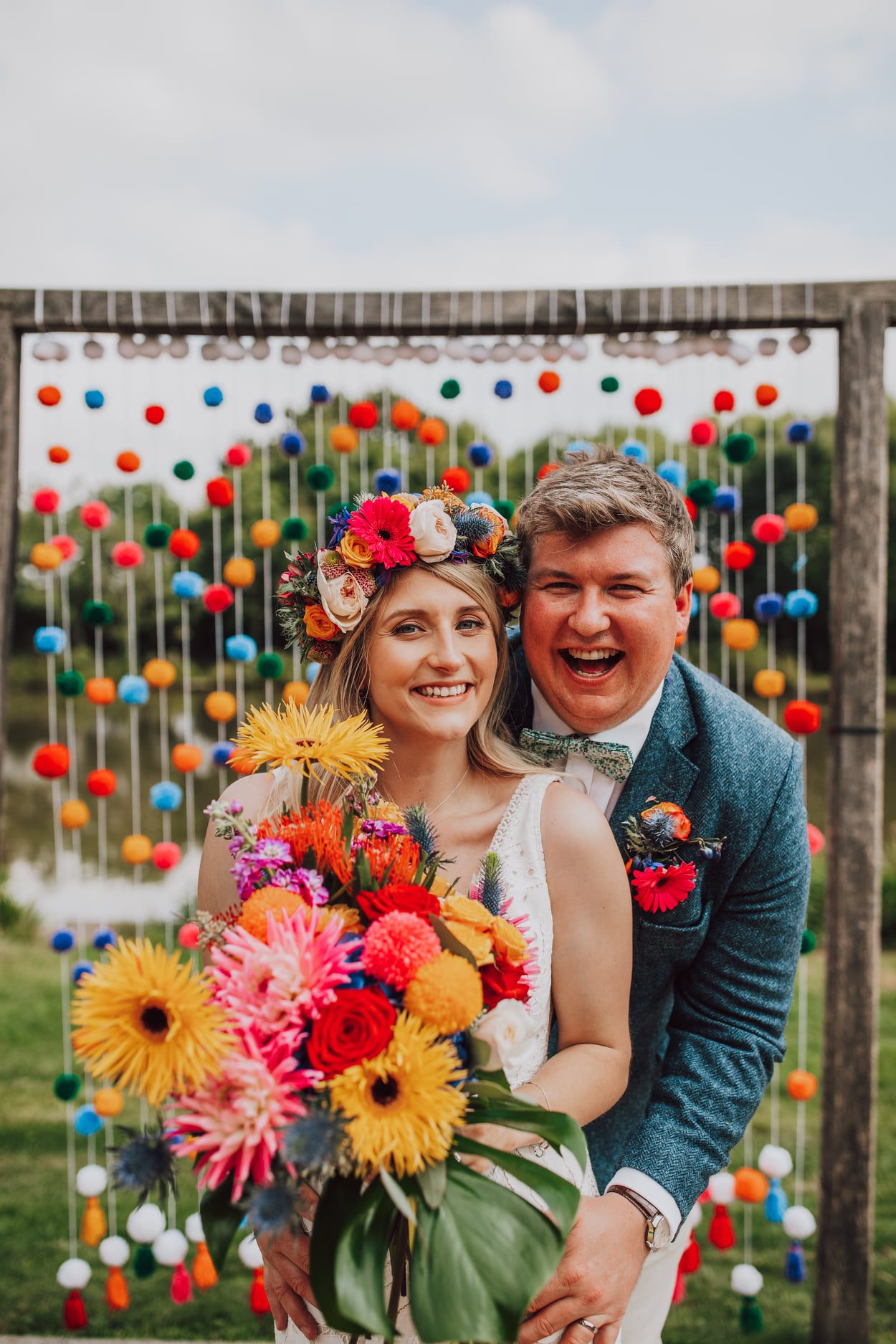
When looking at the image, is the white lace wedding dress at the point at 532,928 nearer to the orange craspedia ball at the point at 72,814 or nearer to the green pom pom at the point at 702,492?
the green pom pom at the point at 702,492

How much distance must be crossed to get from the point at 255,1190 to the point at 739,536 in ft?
9.24

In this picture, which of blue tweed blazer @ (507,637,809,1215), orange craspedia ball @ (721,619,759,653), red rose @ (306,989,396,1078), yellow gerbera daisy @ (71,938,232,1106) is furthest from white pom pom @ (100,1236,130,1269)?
orange craspedia ball @ (721,619,759,653)

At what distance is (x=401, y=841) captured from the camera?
146 cm

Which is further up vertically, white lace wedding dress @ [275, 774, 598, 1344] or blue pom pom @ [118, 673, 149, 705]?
blue pom pom @ [118, 673, 149, 705]

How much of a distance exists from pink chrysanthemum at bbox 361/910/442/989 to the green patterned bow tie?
1.03 meters

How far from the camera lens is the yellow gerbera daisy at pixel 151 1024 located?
3.76ft

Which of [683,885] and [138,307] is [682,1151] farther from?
[138,307]

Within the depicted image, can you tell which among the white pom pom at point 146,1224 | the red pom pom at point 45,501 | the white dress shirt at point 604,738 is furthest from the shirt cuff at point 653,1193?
the red pom pom at point 45,501

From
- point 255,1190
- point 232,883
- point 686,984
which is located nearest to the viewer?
point 255,1190

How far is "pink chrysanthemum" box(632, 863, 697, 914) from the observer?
2176 mm

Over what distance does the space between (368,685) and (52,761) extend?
1419 millimetres

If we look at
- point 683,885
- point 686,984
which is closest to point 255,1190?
point 683,885

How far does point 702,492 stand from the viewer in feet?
10.3

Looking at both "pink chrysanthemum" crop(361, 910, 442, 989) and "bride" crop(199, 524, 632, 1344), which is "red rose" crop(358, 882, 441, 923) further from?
"bride" crop(199, 524, 632, 1344)
